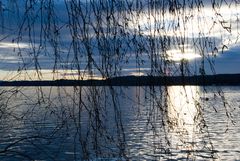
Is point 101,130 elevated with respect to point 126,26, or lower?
lower

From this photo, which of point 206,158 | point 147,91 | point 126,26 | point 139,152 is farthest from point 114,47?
point 139,152

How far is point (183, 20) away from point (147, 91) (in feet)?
1.64

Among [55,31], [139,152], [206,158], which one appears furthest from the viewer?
[139,152]

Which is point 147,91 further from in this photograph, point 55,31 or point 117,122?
point 55,31

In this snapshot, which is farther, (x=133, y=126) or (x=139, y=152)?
(x=133, y=126)

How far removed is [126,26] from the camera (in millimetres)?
2275

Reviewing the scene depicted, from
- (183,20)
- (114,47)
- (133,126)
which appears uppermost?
(183,20)

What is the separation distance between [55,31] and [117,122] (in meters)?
0.67

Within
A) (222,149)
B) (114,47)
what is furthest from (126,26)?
(222,149)

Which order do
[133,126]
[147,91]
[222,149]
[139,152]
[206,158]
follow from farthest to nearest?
1. [133,126]
2. [222,149]
3. [139,152]
4. [206,158]
5. [147,91]

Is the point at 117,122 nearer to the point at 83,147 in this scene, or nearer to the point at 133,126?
the point at 83,147

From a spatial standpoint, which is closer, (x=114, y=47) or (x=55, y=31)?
(x=55, y=31)

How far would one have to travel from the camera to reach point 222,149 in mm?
35281

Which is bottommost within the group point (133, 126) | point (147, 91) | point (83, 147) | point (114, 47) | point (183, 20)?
point (133, 126)
